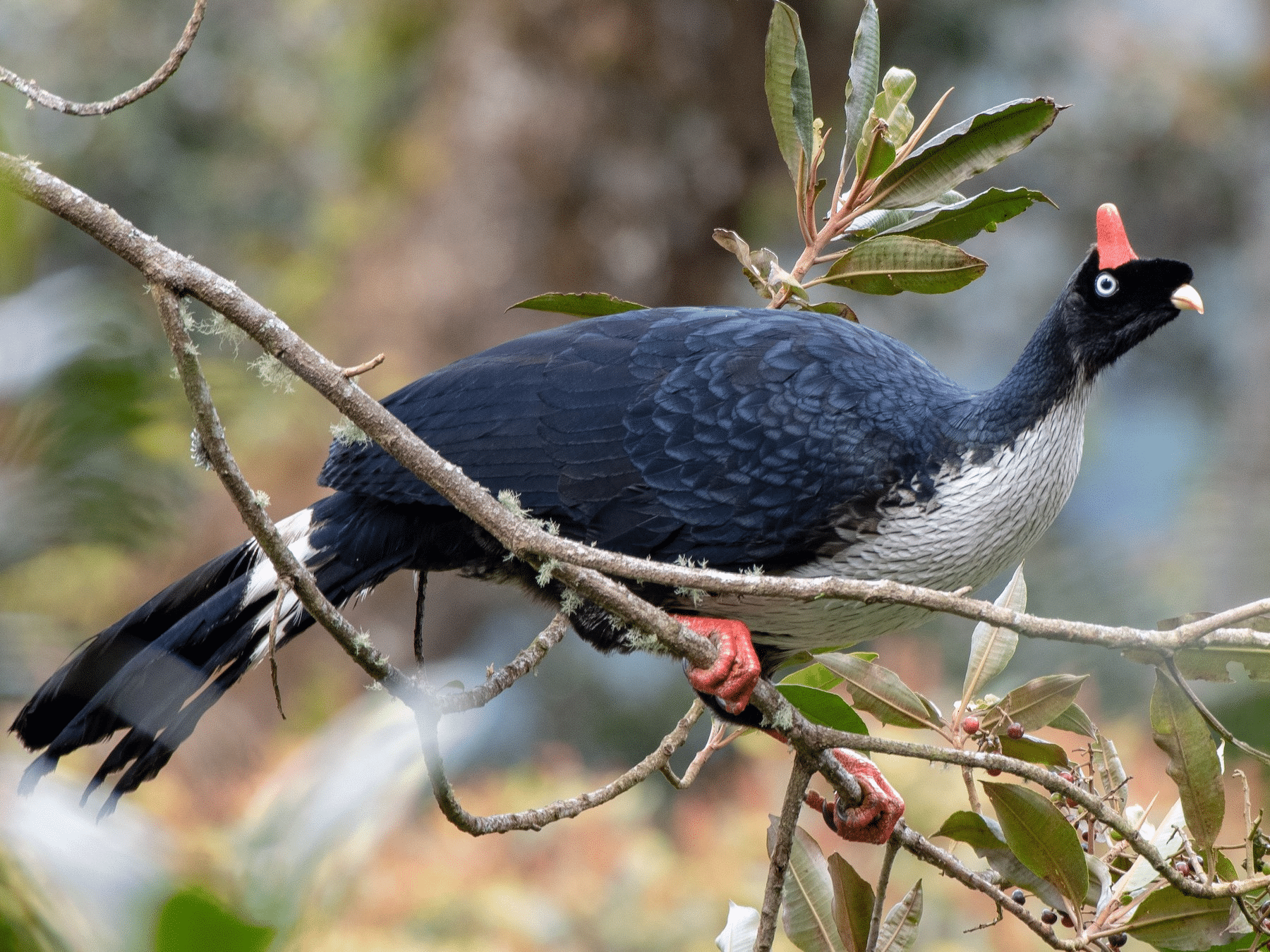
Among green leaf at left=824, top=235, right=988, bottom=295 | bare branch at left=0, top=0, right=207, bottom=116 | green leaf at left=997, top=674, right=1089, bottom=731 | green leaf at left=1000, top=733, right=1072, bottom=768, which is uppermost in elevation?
bare branch at left=0, top=0, right=207, bottom=116

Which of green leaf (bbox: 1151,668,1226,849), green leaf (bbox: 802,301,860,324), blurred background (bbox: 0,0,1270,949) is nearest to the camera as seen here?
green leaf (bbox: 1151,668,1226,849)

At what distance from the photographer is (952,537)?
281 centimetres

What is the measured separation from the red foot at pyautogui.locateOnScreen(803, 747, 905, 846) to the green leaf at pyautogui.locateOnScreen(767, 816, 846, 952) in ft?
1.16

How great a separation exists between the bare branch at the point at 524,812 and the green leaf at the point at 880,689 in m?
0.41

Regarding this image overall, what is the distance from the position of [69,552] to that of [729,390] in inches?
62.6

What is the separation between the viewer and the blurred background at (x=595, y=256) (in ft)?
18.8

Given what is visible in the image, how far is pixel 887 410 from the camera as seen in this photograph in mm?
2932

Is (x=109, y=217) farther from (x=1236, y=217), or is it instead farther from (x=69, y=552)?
(x=1236, y=217)

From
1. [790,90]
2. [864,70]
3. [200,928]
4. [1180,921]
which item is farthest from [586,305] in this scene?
[200,928]

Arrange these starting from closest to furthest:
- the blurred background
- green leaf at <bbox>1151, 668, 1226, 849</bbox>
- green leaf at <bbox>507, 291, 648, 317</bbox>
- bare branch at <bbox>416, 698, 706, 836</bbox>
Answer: bare branch at <bbox>416, 698, 706, 836</bbox> < green leaf at <bbox>1151, 668, 1226, 849</bbox> < green leaf at <bbox>507, 291, 648, 317</bbox> < the blurred background

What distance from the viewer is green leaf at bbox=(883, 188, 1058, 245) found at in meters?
2.76

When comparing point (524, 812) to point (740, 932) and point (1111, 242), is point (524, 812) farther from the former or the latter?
point (1111, 242)

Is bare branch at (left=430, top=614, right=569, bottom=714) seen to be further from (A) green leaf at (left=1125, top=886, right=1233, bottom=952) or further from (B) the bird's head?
(B) the bird's head

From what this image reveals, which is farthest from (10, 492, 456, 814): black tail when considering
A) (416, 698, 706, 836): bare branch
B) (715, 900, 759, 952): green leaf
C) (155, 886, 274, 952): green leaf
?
(155, 886, 274, 952): green leaf
